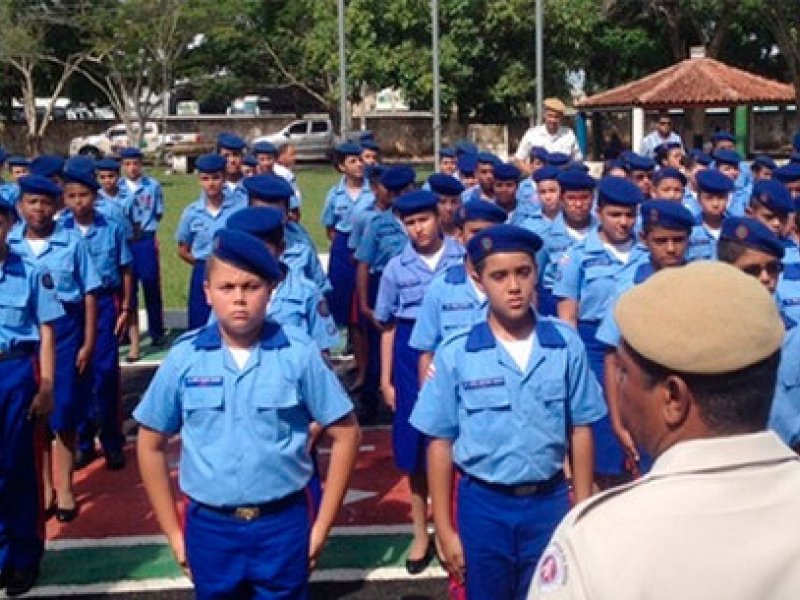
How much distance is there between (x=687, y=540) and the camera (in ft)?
5.35

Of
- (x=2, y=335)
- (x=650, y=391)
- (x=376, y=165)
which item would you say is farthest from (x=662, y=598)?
(x=376, y=165)

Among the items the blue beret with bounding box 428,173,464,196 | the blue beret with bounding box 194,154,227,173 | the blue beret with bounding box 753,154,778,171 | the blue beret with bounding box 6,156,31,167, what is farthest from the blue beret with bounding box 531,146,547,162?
the blue beret with bounding box 6,156,31,167

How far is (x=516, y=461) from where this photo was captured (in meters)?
4.06

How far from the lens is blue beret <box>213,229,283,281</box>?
3.86 metres

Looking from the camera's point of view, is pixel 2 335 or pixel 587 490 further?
pixel 2 335

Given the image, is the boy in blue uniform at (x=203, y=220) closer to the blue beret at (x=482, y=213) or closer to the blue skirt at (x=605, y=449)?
the blue beret at (x=482, y=213)

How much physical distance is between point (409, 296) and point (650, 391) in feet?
14.8

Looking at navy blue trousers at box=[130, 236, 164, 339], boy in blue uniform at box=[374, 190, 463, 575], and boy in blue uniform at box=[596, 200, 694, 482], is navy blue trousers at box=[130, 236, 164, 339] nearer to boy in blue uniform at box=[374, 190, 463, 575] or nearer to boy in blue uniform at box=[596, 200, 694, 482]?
boy in blue uniform at box=[374, 190, 463, 575]

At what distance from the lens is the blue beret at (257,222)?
508cm

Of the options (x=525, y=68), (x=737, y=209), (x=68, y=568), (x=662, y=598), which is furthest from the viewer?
(x=525, y=68)

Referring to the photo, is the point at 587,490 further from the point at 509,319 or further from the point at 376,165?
the point at 376,165

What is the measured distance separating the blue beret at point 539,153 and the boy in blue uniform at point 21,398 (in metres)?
6.04

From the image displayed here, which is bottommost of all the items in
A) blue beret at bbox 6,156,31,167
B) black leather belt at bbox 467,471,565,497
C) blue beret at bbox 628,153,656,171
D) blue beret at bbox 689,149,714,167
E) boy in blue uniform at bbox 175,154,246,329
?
black leather belt at bbox 467,471,565,497

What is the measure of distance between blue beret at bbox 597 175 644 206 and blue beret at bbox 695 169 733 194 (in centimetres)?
140
